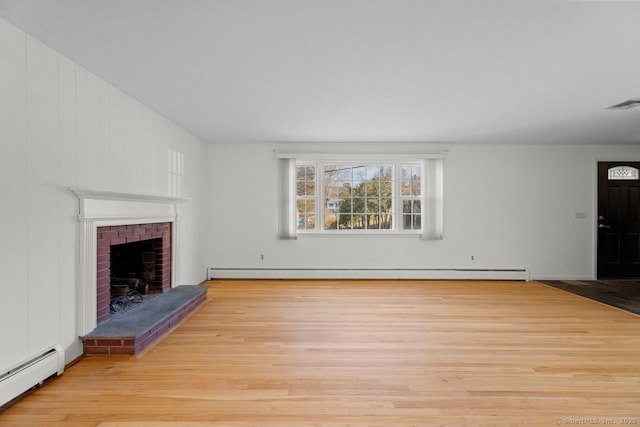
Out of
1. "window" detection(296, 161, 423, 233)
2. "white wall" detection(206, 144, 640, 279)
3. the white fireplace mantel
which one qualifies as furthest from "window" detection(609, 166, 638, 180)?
the white fireplace mantel

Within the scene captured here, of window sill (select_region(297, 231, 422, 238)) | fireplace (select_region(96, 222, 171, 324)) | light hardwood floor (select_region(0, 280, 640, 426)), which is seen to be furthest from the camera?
window sill (select_region(297, 231, 422, 238))

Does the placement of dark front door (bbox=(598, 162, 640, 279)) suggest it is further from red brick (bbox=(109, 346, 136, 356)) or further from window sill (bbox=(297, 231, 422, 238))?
red brick (bbox=(109, 346, 136, 356))

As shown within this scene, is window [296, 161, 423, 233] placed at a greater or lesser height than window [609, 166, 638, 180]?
lesser

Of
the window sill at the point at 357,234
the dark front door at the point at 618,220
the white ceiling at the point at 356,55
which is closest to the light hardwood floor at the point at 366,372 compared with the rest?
the window sill at the point at 357,234

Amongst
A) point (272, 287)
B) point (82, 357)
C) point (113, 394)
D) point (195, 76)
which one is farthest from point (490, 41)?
point (272, 287)

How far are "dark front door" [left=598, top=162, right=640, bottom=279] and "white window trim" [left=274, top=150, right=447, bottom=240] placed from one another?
112 inches

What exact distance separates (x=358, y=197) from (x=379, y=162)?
71cm

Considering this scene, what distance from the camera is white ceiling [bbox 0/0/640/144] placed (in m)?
2.03

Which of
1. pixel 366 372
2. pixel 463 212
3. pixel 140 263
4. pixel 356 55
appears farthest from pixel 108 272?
pixel 463 212

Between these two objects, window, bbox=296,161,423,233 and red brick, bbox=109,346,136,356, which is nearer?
red brick, bbox=109,346,136,356

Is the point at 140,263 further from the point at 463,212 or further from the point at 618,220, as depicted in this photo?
the point at 618,220

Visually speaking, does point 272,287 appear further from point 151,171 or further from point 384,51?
point 384,51

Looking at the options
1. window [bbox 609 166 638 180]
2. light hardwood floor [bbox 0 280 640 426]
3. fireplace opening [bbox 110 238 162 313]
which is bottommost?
light hardwood floor [bbox 0 280 640 426]

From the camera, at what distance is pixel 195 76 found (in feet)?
9.91
